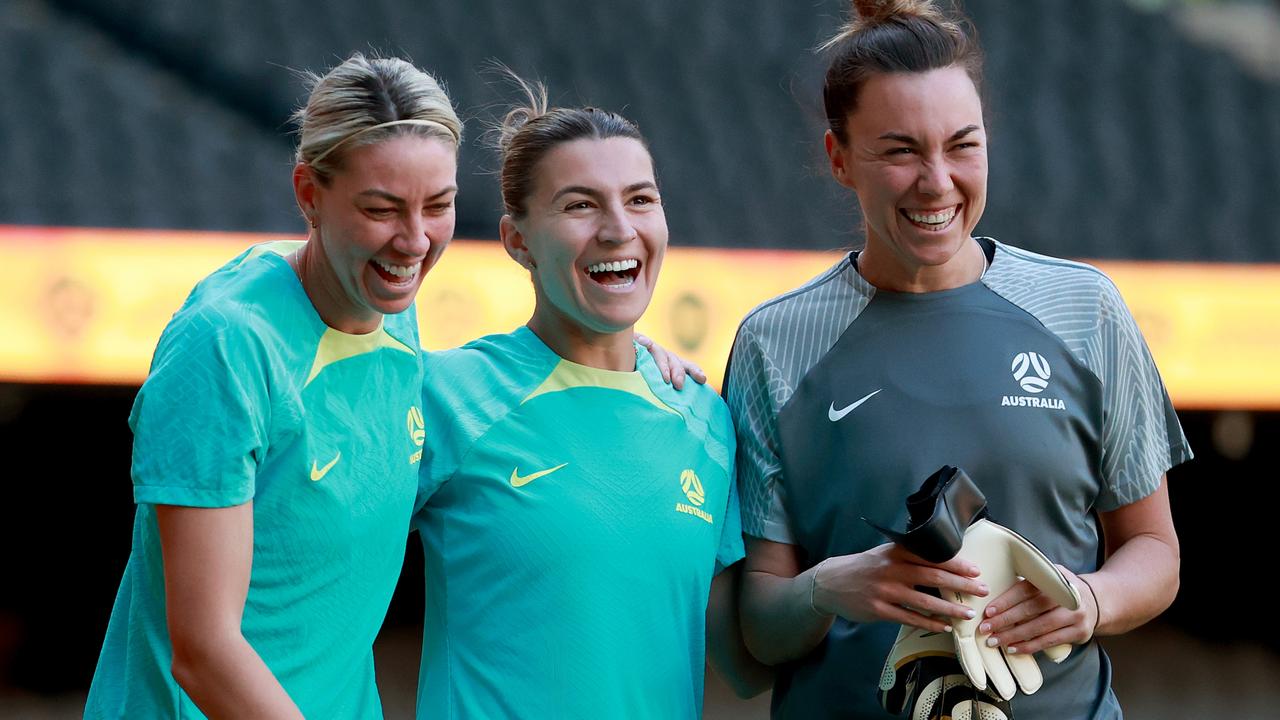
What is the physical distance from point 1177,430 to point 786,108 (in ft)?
16.1

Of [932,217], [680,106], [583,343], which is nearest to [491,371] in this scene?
[583,343]

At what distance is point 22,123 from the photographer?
6.71 meters

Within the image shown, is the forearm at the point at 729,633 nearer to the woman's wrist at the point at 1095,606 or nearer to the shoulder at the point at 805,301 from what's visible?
the shoulder at the point at 805,301

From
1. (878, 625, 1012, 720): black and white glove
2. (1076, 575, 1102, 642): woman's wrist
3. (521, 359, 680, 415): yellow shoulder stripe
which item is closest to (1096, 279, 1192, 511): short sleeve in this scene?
(1076, 575, 1102, 642): woman's wrist

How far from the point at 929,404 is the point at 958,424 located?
2.4 inches

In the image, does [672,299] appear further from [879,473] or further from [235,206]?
[879,473]

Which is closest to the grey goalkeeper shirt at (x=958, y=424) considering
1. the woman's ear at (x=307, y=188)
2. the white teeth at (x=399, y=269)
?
the white teeth at (x=399, y=269)

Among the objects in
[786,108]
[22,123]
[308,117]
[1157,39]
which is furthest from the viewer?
[1157,39]

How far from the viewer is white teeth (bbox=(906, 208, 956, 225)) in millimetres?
2471

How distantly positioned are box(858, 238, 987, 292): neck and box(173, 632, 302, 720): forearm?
49.8 inches

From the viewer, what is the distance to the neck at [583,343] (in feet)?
8.60

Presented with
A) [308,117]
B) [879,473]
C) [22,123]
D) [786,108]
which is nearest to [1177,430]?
[879,473]

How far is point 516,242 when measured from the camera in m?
2.67

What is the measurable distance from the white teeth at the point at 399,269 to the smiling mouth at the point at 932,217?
0.84m
